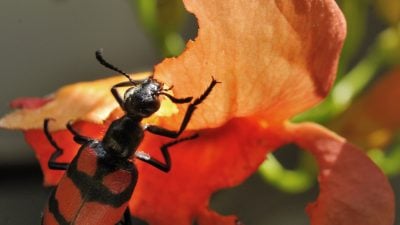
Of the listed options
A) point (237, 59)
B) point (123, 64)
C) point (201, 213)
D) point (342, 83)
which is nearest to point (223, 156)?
point (201, 213)

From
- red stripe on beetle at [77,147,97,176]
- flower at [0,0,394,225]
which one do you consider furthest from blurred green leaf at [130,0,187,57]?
red stripe on beetle at [77,147,97,176]

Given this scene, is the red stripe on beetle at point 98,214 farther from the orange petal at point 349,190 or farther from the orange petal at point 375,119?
the orange petal at point 375,119

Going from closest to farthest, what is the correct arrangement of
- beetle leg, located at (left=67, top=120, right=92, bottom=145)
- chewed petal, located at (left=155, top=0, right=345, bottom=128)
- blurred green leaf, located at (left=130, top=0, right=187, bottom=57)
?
chewed petal, located at (left=155, top=0, right=345, bottom=128) → beetle leg, located at (left=67, top=120, right=92, bottom=145) → blurred green leaf, located at (left=130, top=0, right=187, bottom=57)

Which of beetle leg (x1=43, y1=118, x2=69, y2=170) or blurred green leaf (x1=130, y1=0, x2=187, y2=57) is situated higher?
blurred green leaf (x1=130, y1=0, x2=187, y2=57)

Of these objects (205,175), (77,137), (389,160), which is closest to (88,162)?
(77,137)

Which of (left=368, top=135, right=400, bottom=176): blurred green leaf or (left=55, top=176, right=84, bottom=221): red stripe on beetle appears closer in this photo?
(left=55, top=176, right=84, bottom=221): red stripe on beetle

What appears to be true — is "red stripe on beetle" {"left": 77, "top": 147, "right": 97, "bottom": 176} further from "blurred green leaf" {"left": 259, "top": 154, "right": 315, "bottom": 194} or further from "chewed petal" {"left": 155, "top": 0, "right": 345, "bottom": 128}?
"blurred green leaf" {"left": 259, "top": 154, "right": 315, "bottom": 194}
